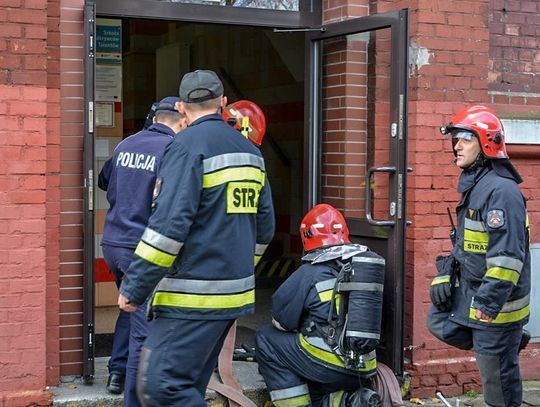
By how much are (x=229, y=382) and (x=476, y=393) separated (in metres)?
1.89

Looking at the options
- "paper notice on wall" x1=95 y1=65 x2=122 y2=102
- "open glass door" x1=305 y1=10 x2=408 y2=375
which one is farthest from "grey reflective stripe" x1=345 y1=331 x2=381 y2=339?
"paper notice on wall" x1=95 y1=65 x2=122 y2=102

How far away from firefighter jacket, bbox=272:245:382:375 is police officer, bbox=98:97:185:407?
3.06ft

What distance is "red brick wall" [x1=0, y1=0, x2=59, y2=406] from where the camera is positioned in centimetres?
562

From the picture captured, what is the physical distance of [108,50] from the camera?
8.10 metres

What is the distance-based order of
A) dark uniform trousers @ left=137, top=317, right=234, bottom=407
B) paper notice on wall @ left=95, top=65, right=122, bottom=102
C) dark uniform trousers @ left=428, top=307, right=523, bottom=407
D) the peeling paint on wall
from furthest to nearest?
1. paper notice on wall @ left=95, top=65, right=122, bottom=102
2. the peeling paint on wall
3. dark uniform trousers @ left=428, top=307, right=523, bottom=407
4. dark uniform trousers @ left=137, top=317, right=234, bottom=407

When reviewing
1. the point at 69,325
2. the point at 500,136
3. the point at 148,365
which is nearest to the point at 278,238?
the point at 69,325

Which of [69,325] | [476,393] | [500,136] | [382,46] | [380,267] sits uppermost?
[382,46]

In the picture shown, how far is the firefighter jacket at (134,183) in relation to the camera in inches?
218

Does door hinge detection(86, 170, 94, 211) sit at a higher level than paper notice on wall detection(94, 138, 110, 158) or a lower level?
lower

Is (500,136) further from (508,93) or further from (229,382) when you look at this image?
(229,382)

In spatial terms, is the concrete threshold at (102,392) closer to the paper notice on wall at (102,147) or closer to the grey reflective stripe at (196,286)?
the grey reflective stripe at (196,286)

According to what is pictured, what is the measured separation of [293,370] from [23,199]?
1903 millimetres

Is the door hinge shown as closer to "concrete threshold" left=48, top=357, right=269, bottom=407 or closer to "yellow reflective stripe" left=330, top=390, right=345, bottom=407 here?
"concrete threshold" left=48, top=357, right=269, bottom=407

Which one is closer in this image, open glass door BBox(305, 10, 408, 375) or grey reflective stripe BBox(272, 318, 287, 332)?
grey reflective stripe BBox(272, 318, 287, 332)
